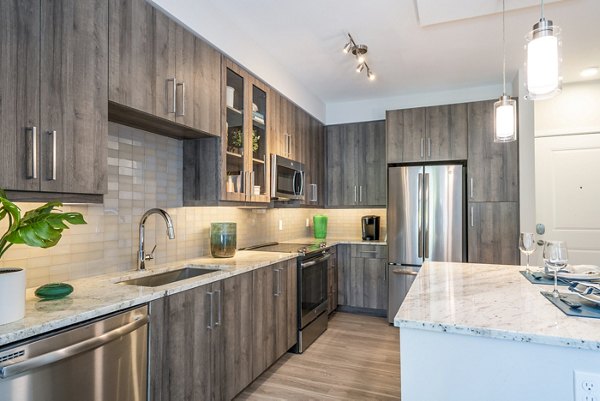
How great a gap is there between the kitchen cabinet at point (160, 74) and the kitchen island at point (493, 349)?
1.67 metres

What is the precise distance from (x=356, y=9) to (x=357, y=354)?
2.84m

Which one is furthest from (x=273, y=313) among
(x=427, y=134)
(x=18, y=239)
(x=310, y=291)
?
(x=427, y=134)

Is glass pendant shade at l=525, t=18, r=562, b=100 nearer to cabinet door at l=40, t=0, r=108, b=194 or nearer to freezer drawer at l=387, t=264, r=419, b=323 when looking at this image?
cabinet door at l=40, t=0, r=108, b=194

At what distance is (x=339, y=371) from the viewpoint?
281 centimetres

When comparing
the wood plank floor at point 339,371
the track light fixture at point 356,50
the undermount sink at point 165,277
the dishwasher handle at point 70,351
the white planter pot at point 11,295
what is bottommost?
the wood plank floor at point 339,371

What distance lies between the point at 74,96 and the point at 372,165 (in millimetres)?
3561

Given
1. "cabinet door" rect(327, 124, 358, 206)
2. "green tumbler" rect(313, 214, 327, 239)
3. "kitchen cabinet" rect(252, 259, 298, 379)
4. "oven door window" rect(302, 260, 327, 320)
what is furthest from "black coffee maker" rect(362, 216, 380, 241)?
"kitchen cabinet" rect(252, 259, 298, 379)

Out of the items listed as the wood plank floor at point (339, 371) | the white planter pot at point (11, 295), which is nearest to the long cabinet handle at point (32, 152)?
the white planter pot at point (11, 295)

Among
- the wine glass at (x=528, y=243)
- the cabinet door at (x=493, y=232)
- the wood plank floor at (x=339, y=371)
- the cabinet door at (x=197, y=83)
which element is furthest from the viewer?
the cabinet door at (x=493, y=232)

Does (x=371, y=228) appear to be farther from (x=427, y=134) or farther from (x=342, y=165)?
(x=427, y=134)

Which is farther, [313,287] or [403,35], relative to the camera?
[313,287]

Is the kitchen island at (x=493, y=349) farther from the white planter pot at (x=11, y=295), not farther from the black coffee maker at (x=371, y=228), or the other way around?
the black coffee maker at (x=371, y=228)

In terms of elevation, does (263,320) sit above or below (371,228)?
below

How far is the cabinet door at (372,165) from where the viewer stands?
14.7ft
